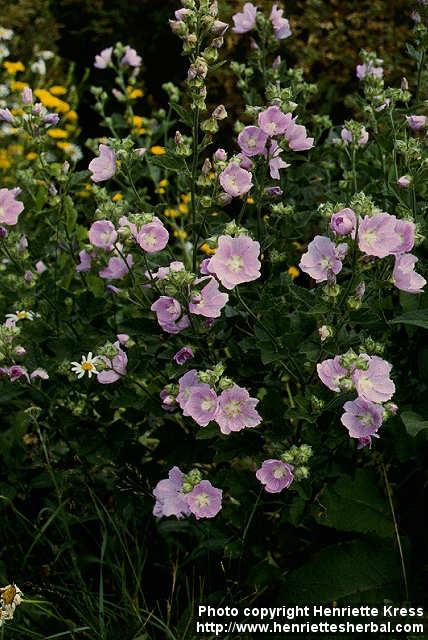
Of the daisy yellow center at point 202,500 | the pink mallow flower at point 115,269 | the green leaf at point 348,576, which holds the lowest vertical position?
the green leaf at point 348,576

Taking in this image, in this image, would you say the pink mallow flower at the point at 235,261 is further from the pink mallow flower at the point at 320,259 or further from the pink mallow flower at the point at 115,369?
the pink mallow flower at the point at 115,369

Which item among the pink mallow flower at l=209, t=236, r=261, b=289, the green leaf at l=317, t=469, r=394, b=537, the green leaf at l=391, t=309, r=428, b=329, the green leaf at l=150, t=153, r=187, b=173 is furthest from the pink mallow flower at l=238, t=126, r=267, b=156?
the green leaf at l=317, t=469, r=394, b=537

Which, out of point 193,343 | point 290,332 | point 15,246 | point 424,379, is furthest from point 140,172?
point 424,379

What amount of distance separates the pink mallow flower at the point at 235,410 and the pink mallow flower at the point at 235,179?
1.34 feet

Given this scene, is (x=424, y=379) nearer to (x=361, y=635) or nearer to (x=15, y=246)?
(x=361, y=635)

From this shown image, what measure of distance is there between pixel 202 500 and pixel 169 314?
433 millimetres

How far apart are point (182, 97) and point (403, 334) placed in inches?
105

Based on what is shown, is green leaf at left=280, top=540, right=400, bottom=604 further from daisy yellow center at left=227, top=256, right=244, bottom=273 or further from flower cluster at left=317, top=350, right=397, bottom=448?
daisy yellow center at left=227, top=256, right=244, bottom=273

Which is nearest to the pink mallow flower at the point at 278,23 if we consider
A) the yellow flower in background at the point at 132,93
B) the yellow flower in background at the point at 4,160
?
the yellow flower in background at the point at 132,93

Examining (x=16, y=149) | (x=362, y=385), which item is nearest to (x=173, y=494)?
(x=362, y=385)

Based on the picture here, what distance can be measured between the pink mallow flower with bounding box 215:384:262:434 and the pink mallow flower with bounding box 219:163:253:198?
0.41 metres

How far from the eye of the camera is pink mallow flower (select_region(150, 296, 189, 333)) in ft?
5.96

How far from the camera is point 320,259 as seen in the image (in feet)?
5.90

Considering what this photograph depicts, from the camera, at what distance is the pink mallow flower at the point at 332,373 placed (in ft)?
5.62
